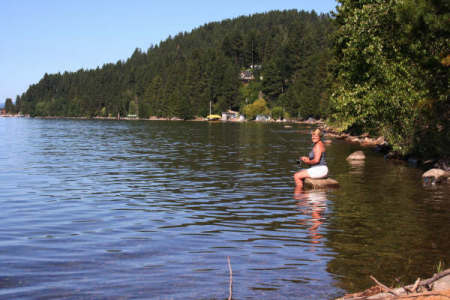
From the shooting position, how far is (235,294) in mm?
7914

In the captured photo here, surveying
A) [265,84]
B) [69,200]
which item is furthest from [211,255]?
[265,84]

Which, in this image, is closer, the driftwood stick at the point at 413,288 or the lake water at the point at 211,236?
the driftwood stick at the point at 413,288

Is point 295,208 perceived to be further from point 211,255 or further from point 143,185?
point 143,185

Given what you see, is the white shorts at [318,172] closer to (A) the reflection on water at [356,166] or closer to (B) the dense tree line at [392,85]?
(B) the dense tree line at [392,85]

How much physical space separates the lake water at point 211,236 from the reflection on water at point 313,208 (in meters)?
0.05

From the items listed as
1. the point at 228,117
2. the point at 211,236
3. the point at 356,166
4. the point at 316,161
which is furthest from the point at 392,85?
the point at 228,117

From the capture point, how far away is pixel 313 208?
1565 centimetres

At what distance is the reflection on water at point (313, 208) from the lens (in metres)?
12.4

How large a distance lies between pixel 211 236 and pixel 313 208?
489 cm

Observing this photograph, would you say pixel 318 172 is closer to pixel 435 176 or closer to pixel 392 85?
pixel 435 176

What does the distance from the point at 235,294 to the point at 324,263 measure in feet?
8.22

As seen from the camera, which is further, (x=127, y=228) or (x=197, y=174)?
(x=197, y=174)

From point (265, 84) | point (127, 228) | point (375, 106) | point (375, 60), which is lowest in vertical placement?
point (127, 228)

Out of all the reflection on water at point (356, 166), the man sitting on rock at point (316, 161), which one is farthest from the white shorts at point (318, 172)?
the reflection on water at point (356, 166)
